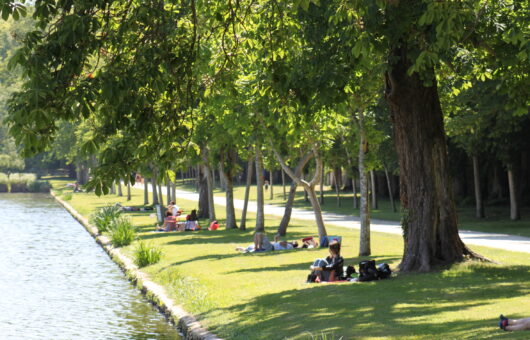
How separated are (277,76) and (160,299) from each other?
728 cm

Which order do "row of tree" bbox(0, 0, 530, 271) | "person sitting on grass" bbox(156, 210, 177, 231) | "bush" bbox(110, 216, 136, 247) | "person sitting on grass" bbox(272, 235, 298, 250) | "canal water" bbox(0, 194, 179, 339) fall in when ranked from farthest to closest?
"person sitting on grass" bbox(156, 210, 177, 231)
"bush" bbox(110, 216, 136, 247)
"person sitting on grass" bbox(272, 235, 298, 250)
"canal water" bbox(0, 194, 179, 339)
"row of tree" bbox(0, 0, 530, 271)

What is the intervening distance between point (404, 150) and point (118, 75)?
358 inches

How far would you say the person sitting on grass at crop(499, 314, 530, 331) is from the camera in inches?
443

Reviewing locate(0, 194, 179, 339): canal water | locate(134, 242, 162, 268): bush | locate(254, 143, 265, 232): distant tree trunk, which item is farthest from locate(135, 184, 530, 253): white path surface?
locate(0, 194, 179, 339): canal water

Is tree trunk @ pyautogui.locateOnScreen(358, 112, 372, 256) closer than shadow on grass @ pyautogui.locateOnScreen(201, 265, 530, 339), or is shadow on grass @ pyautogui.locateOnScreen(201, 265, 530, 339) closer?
shadow on grass @ pyautogui.locateOnScreen(201, 265, 530, 339)

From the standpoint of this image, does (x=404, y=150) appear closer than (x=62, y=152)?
Yes

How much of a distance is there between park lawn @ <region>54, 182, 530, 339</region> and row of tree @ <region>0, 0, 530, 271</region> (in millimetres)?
1777

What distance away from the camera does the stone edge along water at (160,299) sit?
15.4 metres

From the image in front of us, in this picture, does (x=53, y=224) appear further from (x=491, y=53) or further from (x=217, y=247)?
(x=491, y=53)

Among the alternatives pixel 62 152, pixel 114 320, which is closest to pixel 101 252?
pixel 114 320

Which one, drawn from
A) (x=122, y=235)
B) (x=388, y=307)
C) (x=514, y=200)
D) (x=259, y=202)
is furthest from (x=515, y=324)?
(x=514, y=200)

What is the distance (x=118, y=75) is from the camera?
430 inches

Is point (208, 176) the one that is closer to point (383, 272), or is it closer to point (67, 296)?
point (67, 296)

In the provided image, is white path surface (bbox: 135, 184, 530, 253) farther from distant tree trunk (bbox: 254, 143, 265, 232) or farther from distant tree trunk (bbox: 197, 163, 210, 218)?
distant tree trunk (bbox: 254, 143, 265, 232)
